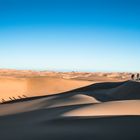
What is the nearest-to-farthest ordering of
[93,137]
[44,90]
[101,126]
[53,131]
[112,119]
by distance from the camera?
[93,137] < [53,131] < [101,126] < [112,119] < [44,90]

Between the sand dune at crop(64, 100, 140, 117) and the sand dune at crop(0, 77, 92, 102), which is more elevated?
the sand dune at crop(64, 100, 140, 117)

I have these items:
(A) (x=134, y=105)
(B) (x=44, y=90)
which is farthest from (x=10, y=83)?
(A) (x=134, y=105)

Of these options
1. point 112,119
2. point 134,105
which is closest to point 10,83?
point 134,105

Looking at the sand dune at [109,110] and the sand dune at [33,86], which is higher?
the sand dune at [109,110]

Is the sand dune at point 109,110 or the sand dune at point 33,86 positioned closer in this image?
the sand dune at point 109,110

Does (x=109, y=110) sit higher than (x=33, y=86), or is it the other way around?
(x=109, y=110)

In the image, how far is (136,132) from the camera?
17.3ft

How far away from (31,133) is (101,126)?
1.46 metres

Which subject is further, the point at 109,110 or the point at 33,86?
the point at 33,86

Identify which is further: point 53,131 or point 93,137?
point 53,131

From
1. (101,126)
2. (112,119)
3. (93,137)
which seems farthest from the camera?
(112,119)

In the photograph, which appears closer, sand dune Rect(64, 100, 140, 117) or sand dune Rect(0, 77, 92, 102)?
sand dune Rect(64, 100, 140, 117)

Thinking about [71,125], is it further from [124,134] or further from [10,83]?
[10,83]

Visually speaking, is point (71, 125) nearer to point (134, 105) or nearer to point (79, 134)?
point (79, 134)
